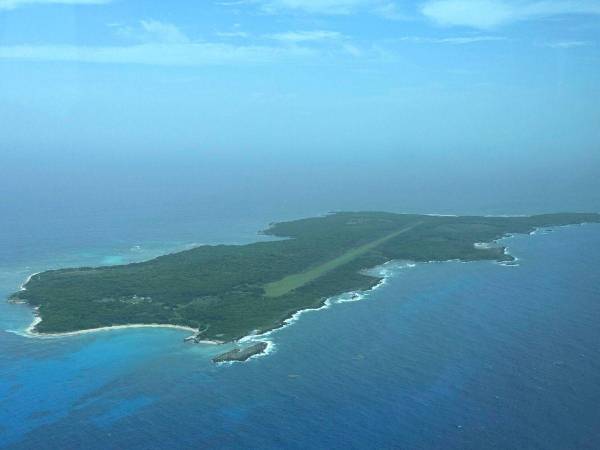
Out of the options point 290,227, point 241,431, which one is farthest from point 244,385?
point 290,227

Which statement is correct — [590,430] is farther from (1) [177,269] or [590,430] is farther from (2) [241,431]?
(1) [177,269]

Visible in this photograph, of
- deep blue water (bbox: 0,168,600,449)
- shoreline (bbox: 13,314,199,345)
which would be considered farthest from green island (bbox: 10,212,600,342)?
deep blue water (bbox: 0,168,600,449)

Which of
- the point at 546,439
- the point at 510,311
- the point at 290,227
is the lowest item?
the point at 546,439

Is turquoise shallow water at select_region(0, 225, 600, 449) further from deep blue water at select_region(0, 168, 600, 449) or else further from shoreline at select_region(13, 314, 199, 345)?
shoreline at select_region(13, 314, 199, 345)

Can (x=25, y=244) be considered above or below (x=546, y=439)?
above

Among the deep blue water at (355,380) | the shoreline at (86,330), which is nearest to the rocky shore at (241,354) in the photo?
the deep blue water at (355,380)

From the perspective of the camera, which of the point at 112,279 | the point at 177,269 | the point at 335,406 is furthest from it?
the point at 177,269

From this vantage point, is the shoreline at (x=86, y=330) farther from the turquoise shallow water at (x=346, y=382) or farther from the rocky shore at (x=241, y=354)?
the rocky shore at (x=241, y=354)
